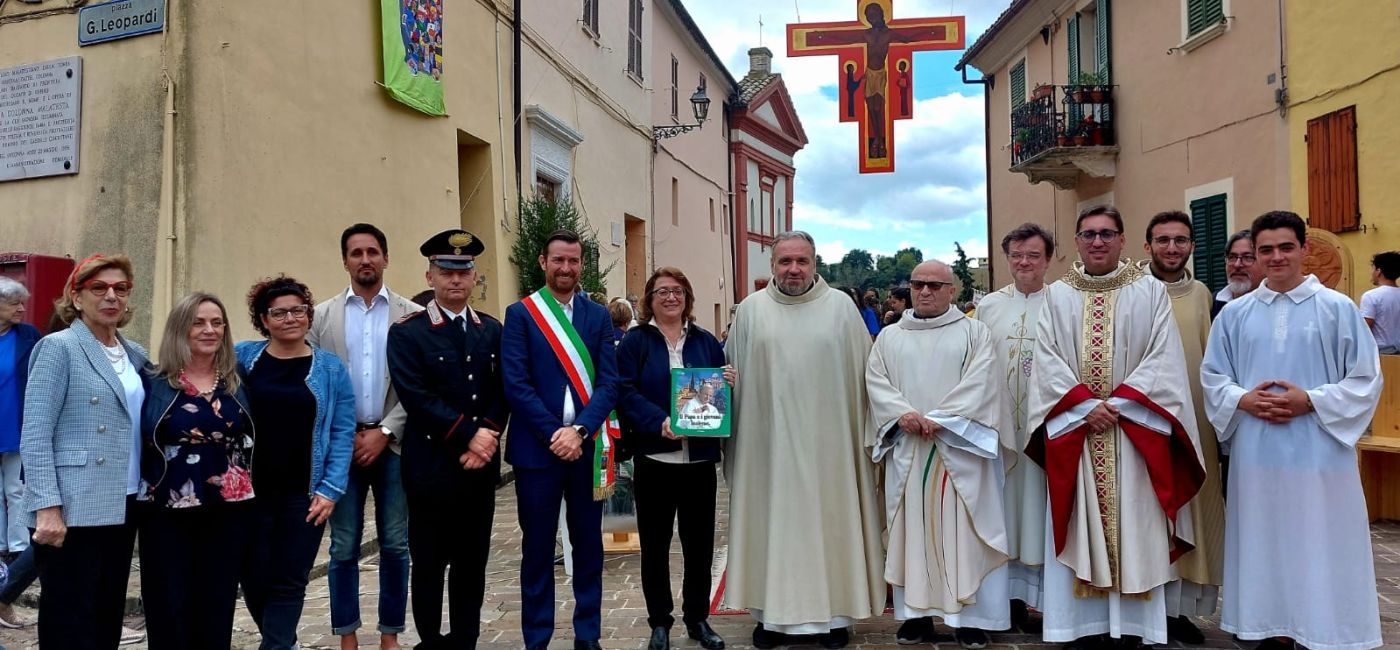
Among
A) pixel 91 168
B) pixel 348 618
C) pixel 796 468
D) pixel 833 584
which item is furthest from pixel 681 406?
pixel 91 168

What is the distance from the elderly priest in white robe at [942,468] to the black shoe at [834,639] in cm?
27

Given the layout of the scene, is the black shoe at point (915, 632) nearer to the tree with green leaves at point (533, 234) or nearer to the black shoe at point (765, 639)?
the black shoe at point (765, 639)

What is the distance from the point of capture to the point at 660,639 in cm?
463

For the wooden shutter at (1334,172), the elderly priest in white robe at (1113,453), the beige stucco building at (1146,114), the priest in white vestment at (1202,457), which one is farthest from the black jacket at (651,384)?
the beige stucco building at (1146,114)

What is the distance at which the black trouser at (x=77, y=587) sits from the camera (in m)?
3.48

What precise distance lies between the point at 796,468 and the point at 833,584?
0.59 metres

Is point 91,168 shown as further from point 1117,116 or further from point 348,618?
point 1117,116

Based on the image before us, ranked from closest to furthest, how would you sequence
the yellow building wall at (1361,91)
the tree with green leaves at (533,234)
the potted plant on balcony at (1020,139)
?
the yellow building wall at (1361,91), the tree with green leaves at (533,234), the potted plant on balcony at (1020,139)

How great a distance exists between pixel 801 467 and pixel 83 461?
9.84 ft

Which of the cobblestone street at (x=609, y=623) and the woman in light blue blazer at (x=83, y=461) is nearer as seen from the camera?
the woman in light blue blazer at (x=83, y=461)

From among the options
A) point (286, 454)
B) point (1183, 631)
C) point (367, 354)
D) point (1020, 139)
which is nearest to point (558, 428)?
point (367, 354)

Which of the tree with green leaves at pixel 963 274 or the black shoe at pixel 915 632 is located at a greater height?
the tree with green leaves at pixel 963 274

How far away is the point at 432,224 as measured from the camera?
32.8 ft

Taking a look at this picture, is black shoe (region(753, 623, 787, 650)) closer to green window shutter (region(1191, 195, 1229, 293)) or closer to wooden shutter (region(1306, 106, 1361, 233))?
wooden shutter (region(1306, 106, 1361, 233))
